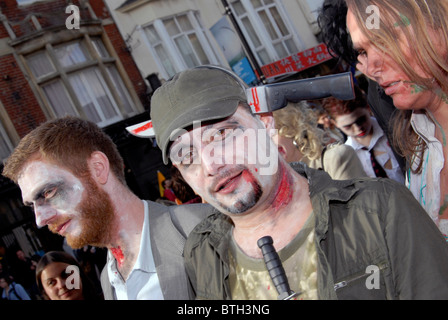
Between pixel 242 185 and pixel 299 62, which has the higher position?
pixel 299 62

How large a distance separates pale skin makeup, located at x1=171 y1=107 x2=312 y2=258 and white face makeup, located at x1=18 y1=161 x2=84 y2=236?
29.3 inches

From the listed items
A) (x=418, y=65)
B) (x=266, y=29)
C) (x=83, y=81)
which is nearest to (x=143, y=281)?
(x=418, y=65)

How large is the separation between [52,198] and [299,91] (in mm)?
1284

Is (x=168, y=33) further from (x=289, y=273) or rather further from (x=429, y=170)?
(x=289, y=273)

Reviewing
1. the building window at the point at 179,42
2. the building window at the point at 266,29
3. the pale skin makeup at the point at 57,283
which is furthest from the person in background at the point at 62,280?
the building window at the point at 179,42

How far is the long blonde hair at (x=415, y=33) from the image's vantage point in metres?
1.43

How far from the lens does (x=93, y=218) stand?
1.90 metres

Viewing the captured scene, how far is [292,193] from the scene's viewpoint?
4.73ft

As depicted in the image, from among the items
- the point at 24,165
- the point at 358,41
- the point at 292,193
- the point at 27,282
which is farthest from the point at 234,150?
the point at 27,282

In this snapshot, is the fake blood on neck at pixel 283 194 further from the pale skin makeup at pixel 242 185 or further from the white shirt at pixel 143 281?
the white shirt at pixel 143 281

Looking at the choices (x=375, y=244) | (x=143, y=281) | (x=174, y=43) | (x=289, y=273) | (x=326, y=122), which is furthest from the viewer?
(x=174, y=43)

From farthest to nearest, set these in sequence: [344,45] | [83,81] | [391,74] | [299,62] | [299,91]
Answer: [83,81]
[299,62]
[344,45]
[391,74]
[299,91]

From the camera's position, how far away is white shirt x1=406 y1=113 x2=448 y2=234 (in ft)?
5.26
